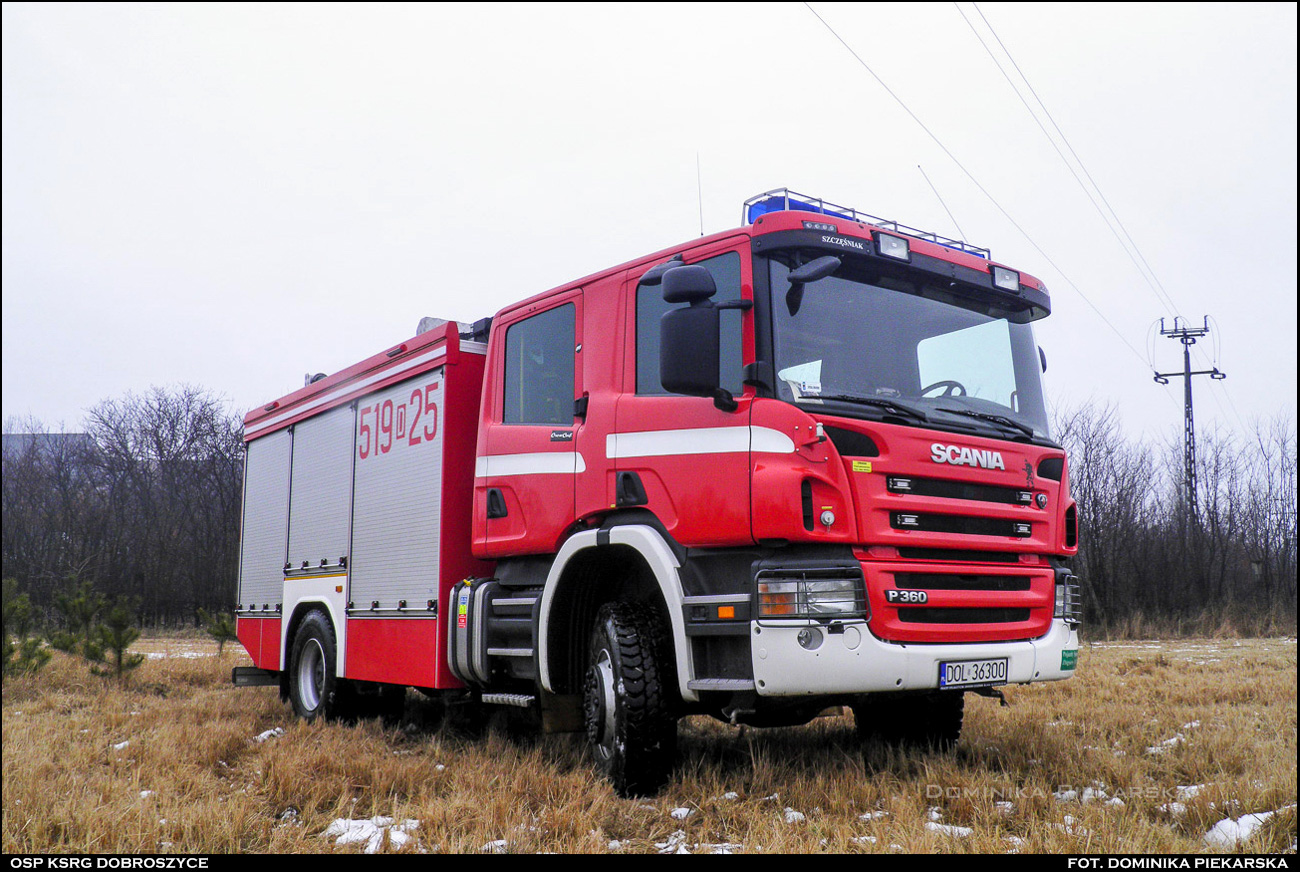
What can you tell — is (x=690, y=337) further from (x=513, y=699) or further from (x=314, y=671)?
(x=314, y=671)

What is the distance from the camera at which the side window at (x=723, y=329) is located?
4977 millimetres

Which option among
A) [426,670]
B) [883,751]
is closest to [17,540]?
[426,670]

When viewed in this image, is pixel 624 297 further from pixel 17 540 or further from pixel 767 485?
pixel 17 540

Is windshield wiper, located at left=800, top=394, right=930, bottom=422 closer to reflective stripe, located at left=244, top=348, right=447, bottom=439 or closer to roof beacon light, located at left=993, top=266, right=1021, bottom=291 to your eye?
roof beacon light, located at left=993, top=266, right=1021, bottom=291

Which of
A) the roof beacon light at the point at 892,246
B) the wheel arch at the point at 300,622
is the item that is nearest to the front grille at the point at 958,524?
the roof beacon light at the point at 892,246

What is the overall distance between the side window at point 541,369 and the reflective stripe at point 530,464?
0.68 ft

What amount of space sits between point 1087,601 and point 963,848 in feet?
77.1

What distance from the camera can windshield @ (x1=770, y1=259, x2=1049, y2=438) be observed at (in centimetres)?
490

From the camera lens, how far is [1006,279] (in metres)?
5.79

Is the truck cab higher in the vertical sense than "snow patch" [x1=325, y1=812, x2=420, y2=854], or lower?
higher

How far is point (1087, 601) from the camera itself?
25.2m

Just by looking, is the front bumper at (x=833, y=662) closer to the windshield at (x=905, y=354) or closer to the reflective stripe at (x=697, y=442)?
the reflective stripe at (x=697, y=442)

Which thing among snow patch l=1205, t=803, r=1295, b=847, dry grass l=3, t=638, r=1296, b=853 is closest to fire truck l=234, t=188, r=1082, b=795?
dry grass l=3, t=638, r=1296, b=853

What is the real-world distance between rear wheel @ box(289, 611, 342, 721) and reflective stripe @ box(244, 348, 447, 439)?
180cm
